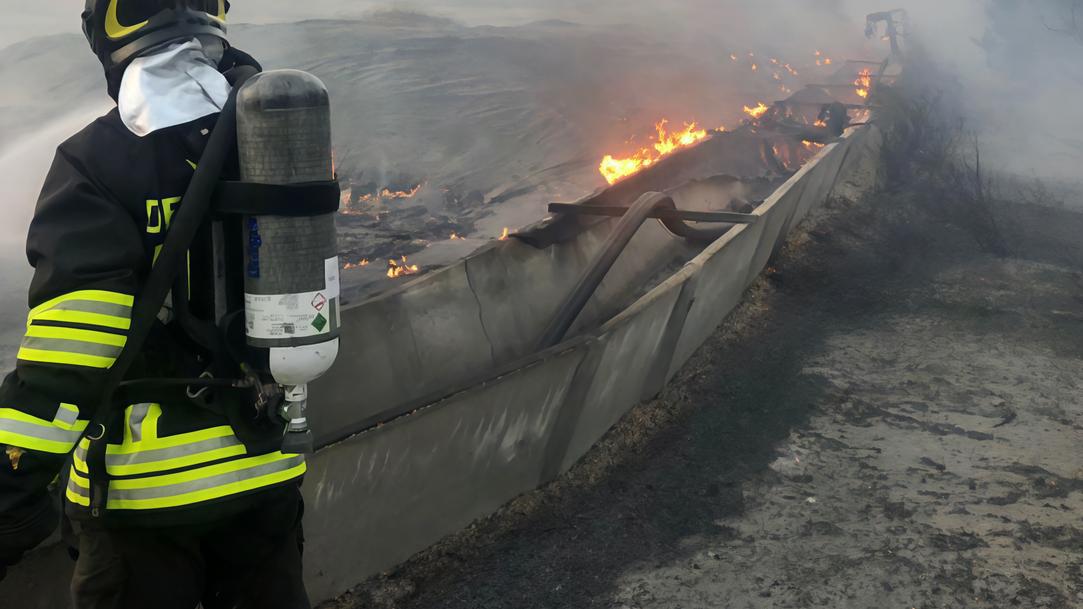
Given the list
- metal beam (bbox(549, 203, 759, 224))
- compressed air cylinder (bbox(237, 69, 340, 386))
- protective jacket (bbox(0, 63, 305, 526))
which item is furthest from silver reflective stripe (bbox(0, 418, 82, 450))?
metal beam (bbox(549, 203, 759, 224))

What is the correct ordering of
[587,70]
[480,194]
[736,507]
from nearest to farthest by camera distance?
1. [736,507]
2. [480,194]
3. [587,70]

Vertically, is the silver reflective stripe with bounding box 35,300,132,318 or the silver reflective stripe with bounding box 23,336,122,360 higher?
the silver reflective stripe with bounding box 35,300,132,318

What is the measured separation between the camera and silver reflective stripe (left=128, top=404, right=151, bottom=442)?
2.06 m

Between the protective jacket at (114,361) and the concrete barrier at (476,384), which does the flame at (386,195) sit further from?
the protective jacket at (114,361)

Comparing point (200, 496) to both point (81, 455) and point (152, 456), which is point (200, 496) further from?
point (81, 455)

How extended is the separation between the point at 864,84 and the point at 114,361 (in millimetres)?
16435

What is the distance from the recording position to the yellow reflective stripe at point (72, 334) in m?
1.79

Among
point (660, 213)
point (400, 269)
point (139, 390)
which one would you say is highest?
point (139, 390)

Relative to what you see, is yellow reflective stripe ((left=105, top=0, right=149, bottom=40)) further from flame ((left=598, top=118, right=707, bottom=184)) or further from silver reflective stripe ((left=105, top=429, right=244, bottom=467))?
flame ((left=598, top=118, right=707, bottom=184))

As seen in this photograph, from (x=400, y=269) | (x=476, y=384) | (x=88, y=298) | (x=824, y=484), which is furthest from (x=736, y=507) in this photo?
(x=400, y=269)

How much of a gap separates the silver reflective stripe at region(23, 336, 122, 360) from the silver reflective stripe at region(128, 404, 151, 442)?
254 millimetres

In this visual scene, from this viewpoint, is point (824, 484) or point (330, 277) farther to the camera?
point (824, 484)

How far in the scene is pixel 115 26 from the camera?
6.72 feet

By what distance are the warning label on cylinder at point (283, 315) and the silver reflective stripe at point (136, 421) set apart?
0.31 meters
